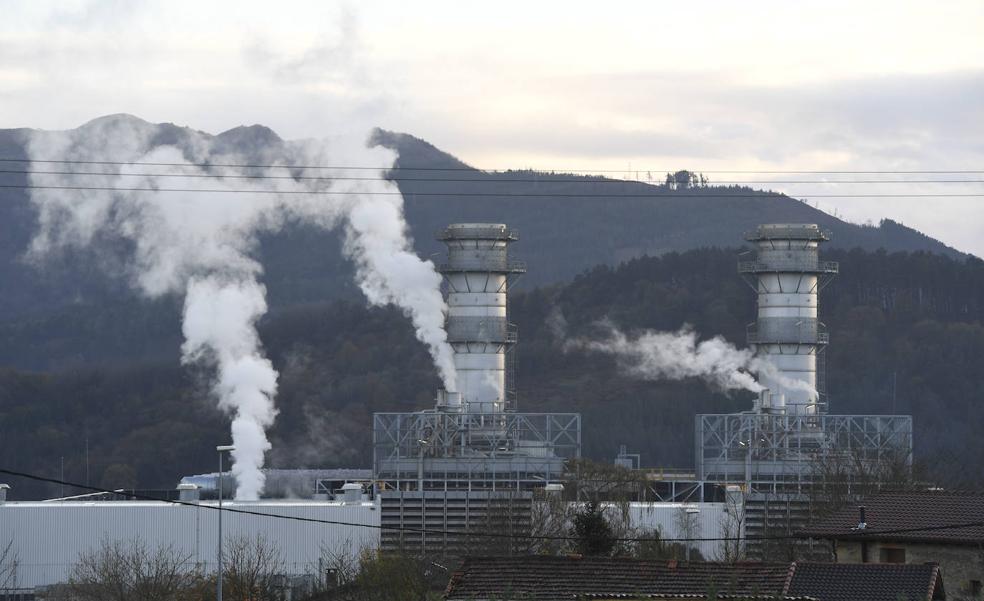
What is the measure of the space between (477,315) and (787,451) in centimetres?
1797

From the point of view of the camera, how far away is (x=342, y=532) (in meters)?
89.6

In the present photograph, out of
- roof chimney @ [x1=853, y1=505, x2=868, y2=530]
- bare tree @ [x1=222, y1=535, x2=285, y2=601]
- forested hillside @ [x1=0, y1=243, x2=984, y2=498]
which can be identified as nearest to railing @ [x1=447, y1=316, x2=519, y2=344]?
bare tree @ [x1=222, y1=535, x2=285, y2=601]

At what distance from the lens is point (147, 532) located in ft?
289

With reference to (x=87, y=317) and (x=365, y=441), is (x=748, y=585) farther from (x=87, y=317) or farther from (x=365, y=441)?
(x=87, y=317)

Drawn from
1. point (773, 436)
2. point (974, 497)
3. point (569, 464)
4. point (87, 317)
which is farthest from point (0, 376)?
point (974, 497)

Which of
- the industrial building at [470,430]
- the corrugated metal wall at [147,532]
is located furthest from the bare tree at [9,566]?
the industrial building at [470,430]

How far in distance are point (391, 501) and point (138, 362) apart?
72.9 metres

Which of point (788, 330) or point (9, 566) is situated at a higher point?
point (788, 330)

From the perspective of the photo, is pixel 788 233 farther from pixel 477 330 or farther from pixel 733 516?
pixel 733 516

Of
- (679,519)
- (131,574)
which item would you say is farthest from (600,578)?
(679,519)

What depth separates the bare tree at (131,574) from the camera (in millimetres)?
69562

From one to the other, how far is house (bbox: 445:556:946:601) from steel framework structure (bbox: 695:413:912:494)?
4754cm

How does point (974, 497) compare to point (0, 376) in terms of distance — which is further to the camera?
point (0, 376)

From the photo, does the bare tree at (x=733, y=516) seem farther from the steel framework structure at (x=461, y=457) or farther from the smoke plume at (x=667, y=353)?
the smoke plume at (x=667, y=353)
